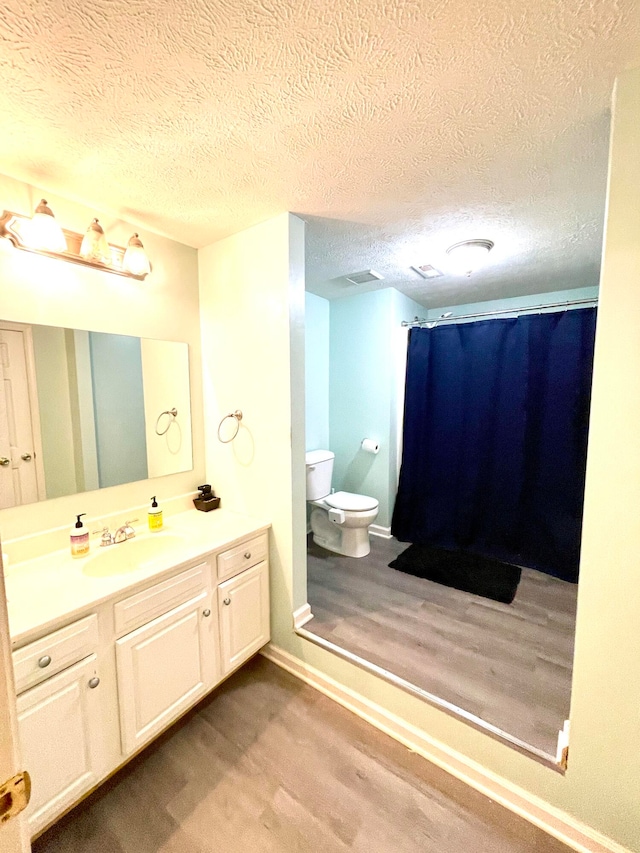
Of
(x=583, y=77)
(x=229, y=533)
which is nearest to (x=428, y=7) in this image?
(x=583, y=77)

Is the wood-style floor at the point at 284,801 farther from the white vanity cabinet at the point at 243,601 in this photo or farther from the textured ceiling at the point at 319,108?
the textured ceiling at the point at 319,108

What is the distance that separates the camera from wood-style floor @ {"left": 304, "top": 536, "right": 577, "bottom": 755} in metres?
1.54

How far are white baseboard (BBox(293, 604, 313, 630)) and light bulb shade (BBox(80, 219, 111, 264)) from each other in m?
1.99

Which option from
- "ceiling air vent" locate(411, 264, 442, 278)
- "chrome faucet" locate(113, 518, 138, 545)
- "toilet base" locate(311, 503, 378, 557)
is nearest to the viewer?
"chrome faucet" locate(113, 518, 138, 545)

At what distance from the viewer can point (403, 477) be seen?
3.17 metres

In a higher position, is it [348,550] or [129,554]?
[129,554]

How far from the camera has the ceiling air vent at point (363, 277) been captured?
2512 mm

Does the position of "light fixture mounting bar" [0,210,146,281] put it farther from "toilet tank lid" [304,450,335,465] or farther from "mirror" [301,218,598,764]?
"toilet tank lid" [304,450,335,465]

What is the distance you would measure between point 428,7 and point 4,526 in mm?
2127

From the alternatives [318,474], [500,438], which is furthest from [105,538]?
[500,438]

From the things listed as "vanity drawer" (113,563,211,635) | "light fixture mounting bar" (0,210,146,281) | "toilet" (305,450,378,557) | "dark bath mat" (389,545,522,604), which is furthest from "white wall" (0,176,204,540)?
"dark bath mat" (389,545,522,604)

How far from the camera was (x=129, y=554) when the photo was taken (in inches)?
64.4

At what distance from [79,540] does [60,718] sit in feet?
2.03

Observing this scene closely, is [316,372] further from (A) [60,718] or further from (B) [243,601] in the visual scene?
(A) [60,718]
